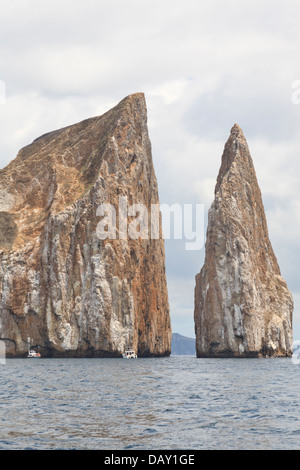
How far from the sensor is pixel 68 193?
114750 mm

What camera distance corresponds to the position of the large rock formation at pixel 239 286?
374 ft

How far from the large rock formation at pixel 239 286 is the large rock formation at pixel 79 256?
39.7 ft

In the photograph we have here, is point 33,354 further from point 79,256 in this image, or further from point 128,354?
point 79,256

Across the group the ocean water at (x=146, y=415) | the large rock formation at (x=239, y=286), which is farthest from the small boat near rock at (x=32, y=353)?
the ocean water at (x=146, y=415)

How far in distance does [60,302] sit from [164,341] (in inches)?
1247

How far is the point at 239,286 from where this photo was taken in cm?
11550

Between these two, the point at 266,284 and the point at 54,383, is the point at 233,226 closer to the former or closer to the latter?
the point at 266,284

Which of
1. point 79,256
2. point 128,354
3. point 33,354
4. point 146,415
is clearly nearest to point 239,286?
Answer: point 128,354

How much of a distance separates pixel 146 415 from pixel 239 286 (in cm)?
8539

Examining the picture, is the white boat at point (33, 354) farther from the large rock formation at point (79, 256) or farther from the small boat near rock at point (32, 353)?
the large rock formation at point (79, 256)

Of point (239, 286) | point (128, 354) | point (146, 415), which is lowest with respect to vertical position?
point (146, 415)

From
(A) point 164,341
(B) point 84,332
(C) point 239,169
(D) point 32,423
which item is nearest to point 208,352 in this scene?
(A) point 164,341

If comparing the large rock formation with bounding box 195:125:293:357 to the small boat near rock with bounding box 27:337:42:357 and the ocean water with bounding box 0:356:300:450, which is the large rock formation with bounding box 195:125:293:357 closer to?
the small boat near rock with bounding box 27:337:42:357

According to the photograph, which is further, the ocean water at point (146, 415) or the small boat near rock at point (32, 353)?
the small boat near rock at point (32, 353)
